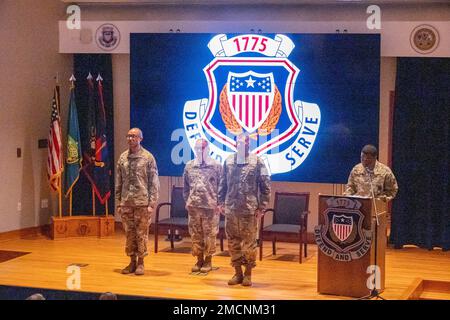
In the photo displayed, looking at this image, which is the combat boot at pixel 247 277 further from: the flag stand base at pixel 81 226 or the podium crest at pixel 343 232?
the flag stand base at pixel 81 226

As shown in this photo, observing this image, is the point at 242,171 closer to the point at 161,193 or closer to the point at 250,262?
the point at 250,262

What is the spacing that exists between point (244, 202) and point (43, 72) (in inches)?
160

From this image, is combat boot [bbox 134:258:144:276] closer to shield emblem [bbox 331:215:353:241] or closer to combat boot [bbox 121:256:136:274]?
combat boot [bbox 121:256:136:274]

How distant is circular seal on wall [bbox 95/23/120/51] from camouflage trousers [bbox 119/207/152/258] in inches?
118

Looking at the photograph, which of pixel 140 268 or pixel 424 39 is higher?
pixel 424 39

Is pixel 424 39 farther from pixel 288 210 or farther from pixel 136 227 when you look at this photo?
pixel 136 227

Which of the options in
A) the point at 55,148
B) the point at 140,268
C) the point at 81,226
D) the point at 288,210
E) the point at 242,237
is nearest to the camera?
the point at 242,237

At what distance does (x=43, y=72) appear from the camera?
10297mm

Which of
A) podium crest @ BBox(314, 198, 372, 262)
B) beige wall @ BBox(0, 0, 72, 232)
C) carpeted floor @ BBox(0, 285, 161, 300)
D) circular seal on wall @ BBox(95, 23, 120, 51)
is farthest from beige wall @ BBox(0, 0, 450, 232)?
carpeted floor @ BBox(0, 285, 161, 300)

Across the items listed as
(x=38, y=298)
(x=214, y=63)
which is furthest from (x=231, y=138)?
(x=38, y=298)

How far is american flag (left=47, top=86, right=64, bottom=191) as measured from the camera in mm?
10000

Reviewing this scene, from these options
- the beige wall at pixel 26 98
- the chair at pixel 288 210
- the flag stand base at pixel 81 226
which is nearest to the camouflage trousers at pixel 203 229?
the chair at pixel 288 210

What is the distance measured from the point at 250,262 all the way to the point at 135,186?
53.3 inches

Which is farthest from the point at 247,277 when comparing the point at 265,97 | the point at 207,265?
the point at 265,97
